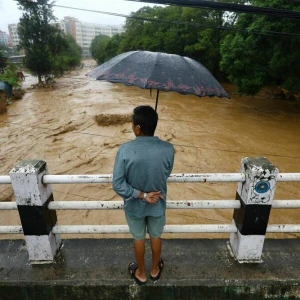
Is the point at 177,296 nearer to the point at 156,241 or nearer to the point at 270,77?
the point at 156,241

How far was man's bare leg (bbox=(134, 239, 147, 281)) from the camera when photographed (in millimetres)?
1899

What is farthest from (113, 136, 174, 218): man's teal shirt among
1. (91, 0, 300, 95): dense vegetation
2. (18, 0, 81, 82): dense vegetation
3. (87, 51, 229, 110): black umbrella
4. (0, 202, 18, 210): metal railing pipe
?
(18, 0, 81, 82): dense vegetation

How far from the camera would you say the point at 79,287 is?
2.03 metres

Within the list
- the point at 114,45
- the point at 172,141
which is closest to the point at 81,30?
the point at 114,45

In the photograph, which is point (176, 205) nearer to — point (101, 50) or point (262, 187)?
point (262, 187)

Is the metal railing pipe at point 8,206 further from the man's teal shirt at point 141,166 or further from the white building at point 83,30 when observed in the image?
the white building at point 83,30

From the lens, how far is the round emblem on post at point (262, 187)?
193cm

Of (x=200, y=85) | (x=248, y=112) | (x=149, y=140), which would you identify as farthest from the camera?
(x=248, y=112)

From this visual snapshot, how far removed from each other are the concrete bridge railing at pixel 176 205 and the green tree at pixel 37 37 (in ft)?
91.6

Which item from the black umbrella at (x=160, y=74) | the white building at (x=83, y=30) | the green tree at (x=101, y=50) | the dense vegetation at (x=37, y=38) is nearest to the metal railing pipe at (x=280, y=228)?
the black umbrella at (x=160, y=74)

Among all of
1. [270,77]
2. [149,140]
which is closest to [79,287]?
[149,140]

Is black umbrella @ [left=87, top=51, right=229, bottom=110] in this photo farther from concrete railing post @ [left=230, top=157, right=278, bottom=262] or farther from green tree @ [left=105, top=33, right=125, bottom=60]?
green tree @ [left=105, top=33, right=125, bottom=60]

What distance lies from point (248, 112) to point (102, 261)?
14082 millimetres

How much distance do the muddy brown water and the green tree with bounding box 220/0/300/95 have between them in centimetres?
191
